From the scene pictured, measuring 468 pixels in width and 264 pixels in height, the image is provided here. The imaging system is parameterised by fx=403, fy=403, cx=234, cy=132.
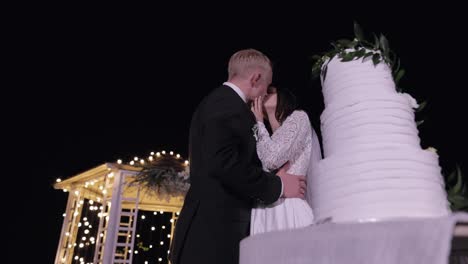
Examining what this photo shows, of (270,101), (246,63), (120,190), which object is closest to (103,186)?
(120,190)

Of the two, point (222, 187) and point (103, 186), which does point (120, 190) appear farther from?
point (222, 187)

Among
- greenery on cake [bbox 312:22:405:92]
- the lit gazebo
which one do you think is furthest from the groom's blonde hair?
the lit gazebo

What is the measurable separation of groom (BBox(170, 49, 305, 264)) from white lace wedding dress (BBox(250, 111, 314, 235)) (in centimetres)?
5

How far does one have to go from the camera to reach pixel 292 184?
1.90 metres

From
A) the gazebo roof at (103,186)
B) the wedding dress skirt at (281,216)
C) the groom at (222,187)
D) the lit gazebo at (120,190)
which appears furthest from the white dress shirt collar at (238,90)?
the gazebo roof at (103,186)

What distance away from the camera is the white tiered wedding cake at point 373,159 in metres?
1.21

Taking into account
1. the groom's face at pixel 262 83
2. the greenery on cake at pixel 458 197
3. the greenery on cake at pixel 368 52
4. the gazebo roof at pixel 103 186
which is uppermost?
the gazebo roof at pixel 103 186

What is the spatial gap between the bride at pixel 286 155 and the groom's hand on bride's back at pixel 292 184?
24 millimetres

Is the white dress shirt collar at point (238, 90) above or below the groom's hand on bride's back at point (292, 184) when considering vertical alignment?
above

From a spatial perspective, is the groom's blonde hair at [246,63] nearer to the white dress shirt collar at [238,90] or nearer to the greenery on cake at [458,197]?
the white dress shirt collar at [238,90]

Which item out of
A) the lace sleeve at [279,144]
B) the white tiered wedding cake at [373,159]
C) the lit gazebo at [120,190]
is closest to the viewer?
the white tiered wedding cake at [373,159]

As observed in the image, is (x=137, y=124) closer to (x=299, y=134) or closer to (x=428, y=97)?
(x=428, y=97)

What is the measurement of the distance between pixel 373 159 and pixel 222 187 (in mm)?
685

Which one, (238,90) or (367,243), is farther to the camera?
(238,90)
